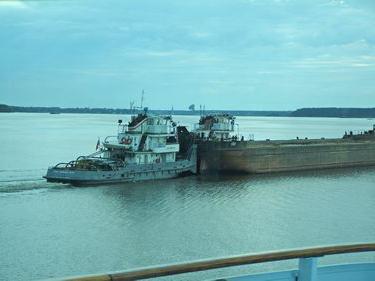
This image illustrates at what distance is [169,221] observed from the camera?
72.9ft

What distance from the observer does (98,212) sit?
24.0 m

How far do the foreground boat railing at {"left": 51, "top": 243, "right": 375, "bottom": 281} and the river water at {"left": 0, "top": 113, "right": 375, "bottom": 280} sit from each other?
10.1m

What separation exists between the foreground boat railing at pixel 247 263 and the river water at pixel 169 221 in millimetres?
10133

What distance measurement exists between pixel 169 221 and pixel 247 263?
62.2ft

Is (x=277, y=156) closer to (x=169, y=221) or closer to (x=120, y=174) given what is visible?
(x=120, y=174)

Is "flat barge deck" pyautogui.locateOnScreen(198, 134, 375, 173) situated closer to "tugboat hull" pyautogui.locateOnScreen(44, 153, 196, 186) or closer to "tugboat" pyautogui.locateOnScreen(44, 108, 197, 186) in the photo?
"tugboat" pyautogui.locateOnScreen(44, 108, 197, 186)

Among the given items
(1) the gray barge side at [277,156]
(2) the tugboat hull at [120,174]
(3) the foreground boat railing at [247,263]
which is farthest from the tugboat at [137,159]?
(3) the foreground boat railing at [247,263]

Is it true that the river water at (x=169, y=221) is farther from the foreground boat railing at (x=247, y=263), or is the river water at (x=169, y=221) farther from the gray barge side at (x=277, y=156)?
the foreground boat railing at (x=247, y=263)

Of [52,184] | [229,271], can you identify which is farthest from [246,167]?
[229,271]

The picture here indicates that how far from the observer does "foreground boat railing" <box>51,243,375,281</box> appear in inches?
120

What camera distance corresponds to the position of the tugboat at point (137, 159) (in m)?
32.5

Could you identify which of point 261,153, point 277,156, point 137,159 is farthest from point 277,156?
point 137,159

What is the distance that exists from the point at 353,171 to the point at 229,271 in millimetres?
33579

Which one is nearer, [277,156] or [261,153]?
[261,153]
